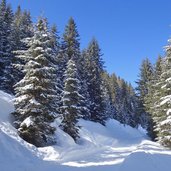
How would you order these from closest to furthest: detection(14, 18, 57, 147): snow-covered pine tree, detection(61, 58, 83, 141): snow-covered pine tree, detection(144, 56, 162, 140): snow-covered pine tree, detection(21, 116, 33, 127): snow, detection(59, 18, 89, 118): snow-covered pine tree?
1. detection(21, 116, 33, 127): snow
2. detection(14, 18, 57, 147): snow-covered pine tree
3. detection(61, 58, 83, 141): snow-covered pine tree
4. detection(144, 56, 162, 140): snow-covered pine tree
5. detection(59, 18, 89, 118): snow-covered pine tree

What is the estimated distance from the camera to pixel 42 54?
2314cm

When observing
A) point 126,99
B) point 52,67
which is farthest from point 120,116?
point 52,67

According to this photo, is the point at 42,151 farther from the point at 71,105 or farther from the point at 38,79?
the point at 71,105

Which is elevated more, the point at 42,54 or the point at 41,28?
the point at 41,28

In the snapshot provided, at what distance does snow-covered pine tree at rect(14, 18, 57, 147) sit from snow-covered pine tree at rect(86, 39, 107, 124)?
27934 mm

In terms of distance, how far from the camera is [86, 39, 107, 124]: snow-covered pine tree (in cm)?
5145

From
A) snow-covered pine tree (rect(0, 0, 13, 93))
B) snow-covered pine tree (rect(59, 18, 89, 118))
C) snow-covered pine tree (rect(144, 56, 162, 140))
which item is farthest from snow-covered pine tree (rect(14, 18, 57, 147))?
snow-covered pine tree (rect(59, 18, 89, 118))

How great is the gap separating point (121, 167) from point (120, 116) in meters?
72.1

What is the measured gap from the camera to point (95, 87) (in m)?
53.2

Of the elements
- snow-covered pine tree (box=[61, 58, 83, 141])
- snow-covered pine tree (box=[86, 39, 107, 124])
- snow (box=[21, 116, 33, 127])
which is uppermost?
A: snow-covered pine tree (box=[86, 39, 107, 124])

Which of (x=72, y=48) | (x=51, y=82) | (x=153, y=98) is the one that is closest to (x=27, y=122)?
(x=51, y=82)

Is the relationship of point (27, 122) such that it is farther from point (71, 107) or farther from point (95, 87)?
point (95, 87)

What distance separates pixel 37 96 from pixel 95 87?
1219 inches

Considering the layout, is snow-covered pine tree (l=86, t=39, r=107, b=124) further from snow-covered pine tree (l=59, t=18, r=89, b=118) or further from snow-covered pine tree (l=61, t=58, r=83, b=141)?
snow-covered pine tree (l=61, t=58, r=83, b=141)
